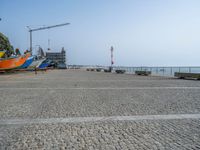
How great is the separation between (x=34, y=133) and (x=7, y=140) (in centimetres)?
56

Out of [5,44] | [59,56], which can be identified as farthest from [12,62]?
[59,56]

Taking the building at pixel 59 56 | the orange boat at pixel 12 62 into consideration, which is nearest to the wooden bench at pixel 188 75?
the orange boat at pixel 12 62

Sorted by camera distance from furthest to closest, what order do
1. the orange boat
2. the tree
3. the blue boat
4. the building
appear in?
the building, the tree, the blue boat, the orange boat

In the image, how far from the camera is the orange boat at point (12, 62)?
3124 centimetres

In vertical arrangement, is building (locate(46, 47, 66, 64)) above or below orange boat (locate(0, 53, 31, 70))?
above

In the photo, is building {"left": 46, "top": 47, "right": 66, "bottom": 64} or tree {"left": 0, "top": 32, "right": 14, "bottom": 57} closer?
tree {"left": 0, "top": 32, "right": 14, "bottom": 57}

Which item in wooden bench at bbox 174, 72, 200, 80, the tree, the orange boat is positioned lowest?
wooden bench at bbox 174, 72, 200, 80

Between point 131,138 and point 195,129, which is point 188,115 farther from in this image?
point 131,138

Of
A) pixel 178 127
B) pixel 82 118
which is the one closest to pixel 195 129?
pixel 178 127

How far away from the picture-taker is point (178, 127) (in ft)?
15.5

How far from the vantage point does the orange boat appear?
103 ft

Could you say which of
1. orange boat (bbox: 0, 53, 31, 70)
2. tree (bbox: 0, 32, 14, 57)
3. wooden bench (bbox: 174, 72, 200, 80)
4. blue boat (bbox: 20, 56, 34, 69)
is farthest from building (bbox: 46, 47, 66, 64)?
wooden bench (bbox: 174, 72, 200, 80)

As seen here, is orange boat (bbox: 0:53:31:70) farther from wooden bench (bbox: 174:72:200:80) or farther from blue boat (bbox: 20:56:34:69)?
wooden bench (bbox: 174:72:200:80)

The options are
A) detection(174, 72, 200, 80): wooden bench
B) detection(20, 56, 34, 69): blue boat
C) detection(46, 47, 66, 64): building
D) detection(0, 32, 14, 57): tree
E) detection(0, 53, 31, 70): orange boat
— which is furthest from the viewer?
detection(46, 47, 66, 64): building
